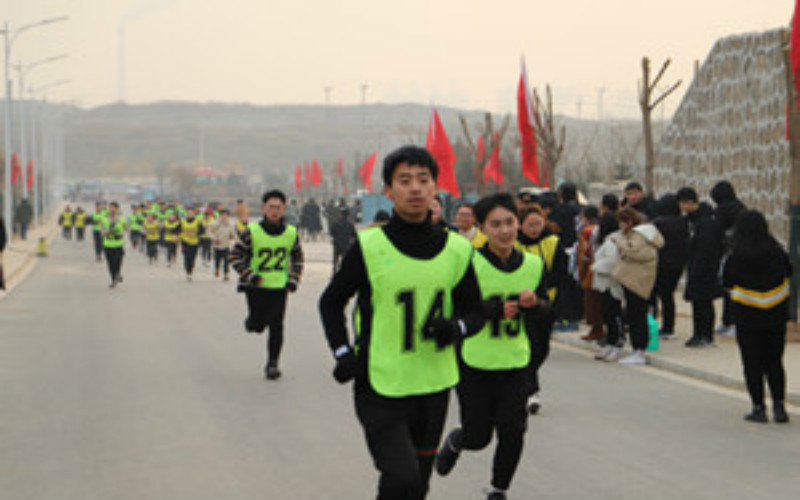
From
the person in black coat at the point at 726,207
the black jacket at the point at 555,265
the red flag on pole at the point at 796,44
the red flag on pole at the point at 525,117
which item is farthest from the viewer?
the red flag on pole at the point at 525,117

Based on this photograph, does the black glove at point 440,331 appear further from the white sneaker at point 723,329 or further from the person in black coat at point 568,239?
the white sneaker at point 723,329

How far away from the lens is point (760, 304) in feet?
30.4

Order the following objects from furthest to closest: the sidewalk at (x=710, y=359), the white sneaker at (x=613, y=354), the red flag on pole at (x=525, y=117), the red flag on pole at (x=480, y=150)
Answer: the red flag on pole at (x=480, y=150) < the red flag on pole at (x=525, y=117) < the white sneaker at (x=613, y=354) < the sidewalk at (x=710, y=359)

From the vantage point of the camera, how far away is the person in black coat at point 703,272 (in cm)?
1395

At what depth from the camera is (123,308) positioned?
20516 millimetres

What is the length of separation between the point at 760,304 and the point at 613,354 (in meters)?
4.13

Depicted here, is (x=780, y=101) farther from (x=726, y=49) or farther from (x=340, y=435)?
(x=340, y=435)

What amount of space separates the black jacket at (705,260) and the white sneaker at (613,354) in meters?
1.16

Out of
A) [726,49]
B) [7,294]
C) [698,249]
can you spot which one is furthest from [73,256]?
[698,249]

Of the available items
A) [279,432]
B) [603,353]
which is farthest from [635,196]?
[279,432]

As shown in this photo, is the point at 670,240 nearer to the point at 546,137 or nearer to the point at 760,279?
the point at 760,279

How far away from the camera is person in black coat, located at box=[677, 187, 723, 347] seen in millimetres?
13945

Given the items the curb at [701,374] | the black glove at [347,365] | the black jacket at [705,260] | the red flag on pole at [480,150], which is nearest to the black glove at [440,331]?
the black glove at [347,365]

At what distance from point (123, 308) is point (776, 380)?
522 inches
